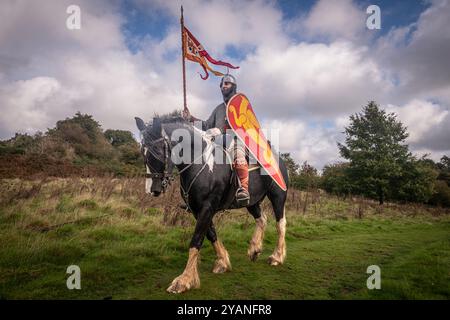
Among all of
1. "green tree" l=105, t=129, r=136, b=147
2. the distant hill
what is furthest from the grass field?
"green tree" l=105, t=129, r=136, b=147

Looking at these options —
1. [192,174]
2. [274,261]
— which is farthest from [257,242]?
[192,174]

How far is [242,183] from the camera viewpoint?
4.74m

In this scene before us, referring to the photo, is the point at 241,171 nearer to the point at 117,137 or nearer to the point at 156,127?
the point at 156,127

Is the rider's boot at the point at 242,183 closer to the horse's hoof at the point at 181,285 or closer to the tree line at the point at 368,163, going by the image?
the horse's hoof at the point at 181,285

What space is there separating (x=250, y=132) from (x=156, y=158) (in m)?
2.16

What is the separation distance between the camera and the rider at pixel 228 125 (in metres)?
4.73

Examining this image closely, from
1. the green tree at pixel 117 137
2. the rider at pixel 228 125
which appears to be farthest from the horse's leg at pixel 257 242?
the green tree at pixel 117 137

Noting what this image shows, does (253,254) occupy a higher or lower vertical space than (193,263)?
lower

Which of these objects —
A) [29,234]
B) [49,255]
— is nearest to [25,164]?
[29,234]

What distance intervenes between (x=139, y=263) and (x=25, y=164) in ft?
48.5

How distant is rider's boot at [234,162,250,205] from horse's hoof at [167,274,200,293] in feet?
5.03

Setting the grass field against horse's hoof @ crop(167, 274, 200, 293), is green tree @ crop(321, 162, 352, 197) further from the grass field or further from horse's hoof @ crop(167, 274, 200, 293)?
horse's hoof @ crop(167, 274, 200, 293)

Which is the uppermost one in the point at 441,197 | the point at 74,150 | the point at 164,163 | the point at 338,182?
the point at 74,150
